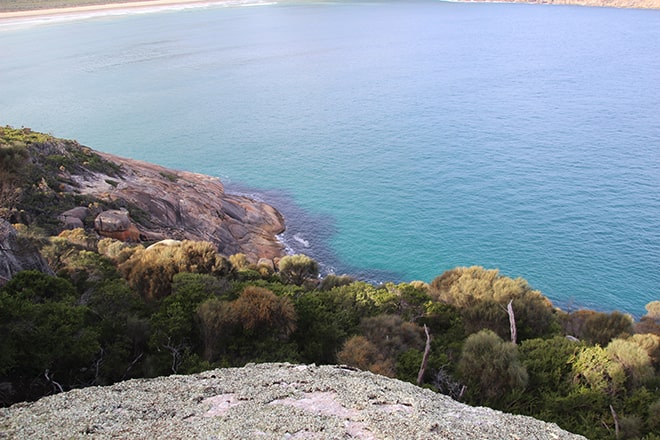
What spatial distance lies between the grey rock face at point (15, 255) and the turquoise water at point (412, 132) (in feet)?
81.4

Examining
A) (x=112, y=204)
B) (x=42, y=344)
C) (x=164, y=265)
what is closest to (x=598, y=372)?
(x=42, y=344)

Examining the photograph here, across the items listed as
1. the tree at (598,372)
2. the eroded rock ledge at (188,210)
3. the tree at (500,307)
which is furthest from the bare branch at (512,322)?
the eroded rock ledge at (188,210)

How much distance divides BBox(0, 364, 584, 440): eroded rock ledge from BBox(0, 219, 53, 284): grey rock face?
7704mm

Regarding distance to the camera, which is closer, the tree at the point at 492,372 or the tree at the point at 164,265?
the tree at the point at 492,372

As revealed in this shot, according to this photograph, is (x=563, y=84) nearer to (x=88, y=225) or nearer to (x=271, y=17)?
(x=88, y=225)

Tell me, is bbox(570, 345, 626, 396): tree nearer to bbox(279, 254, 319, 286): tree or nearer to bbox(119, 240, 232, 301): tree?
bbox(119, 240, 232, 301): tree

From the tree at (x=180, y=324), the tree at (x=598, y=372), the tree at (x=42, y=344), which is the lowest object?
the tree at (x=598, y=372)

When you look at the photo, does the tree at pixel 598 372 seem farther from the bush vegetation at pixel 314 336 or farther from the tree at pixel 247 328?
the tree at pixel 247 328

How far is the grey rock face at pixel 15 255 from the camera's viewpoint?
1833cm

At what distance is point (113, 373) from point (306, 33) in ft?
475

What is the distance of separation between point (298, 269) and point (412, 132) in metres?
40.3

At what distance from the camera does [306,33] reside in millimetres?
146875

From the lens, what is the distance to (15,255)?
1912 cm

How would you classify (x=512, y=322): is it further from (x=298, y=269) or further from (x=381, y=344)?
(x=298, y=269)
